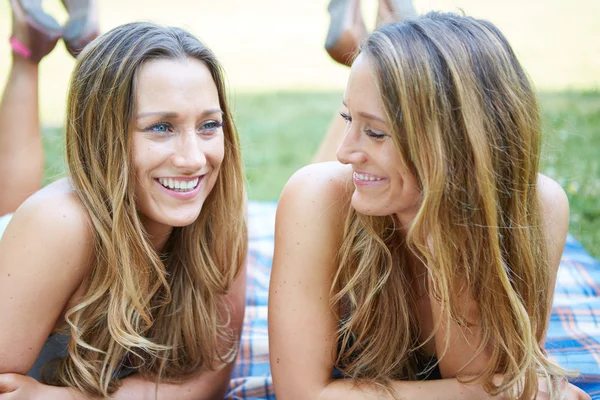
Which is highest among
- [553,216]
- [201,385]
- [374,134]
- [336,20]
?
[336,20]

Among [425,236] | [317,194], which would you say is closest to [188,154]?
[317,194]

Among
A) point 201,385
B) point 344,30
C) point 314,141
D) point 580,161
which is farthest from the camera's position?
point 314,141

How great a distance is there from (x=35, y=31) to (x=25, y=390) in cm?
202

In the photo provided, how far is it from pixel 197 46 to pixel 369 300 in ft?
3.55

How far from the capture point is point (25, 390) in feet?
7.91

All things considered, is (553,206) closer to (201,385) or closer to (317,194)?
(317,194)

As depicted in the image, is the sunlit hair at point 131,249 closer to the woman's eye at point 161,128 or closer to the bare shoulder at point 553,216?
the woman's eye at point 161,128

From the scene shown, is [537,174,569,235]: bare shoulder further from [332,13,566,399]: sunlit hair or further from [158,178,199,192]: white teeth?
[158,178,199,192]: white teeth

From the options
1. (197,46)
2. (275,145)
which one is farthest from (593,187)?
(197,46)

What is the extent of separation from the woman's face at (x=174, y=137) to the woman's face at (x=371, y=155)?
0.51 m

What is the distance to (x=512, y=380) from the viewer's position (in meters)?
2.42

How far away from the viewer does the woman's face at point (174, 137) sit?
245cm

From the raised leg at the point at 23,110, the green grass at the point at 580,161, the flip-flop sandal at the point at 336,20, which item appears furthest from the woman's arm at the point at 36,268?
the green grass at the point at 580,161

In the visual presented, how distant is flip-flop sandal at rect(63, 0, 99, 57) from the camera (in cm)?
372
